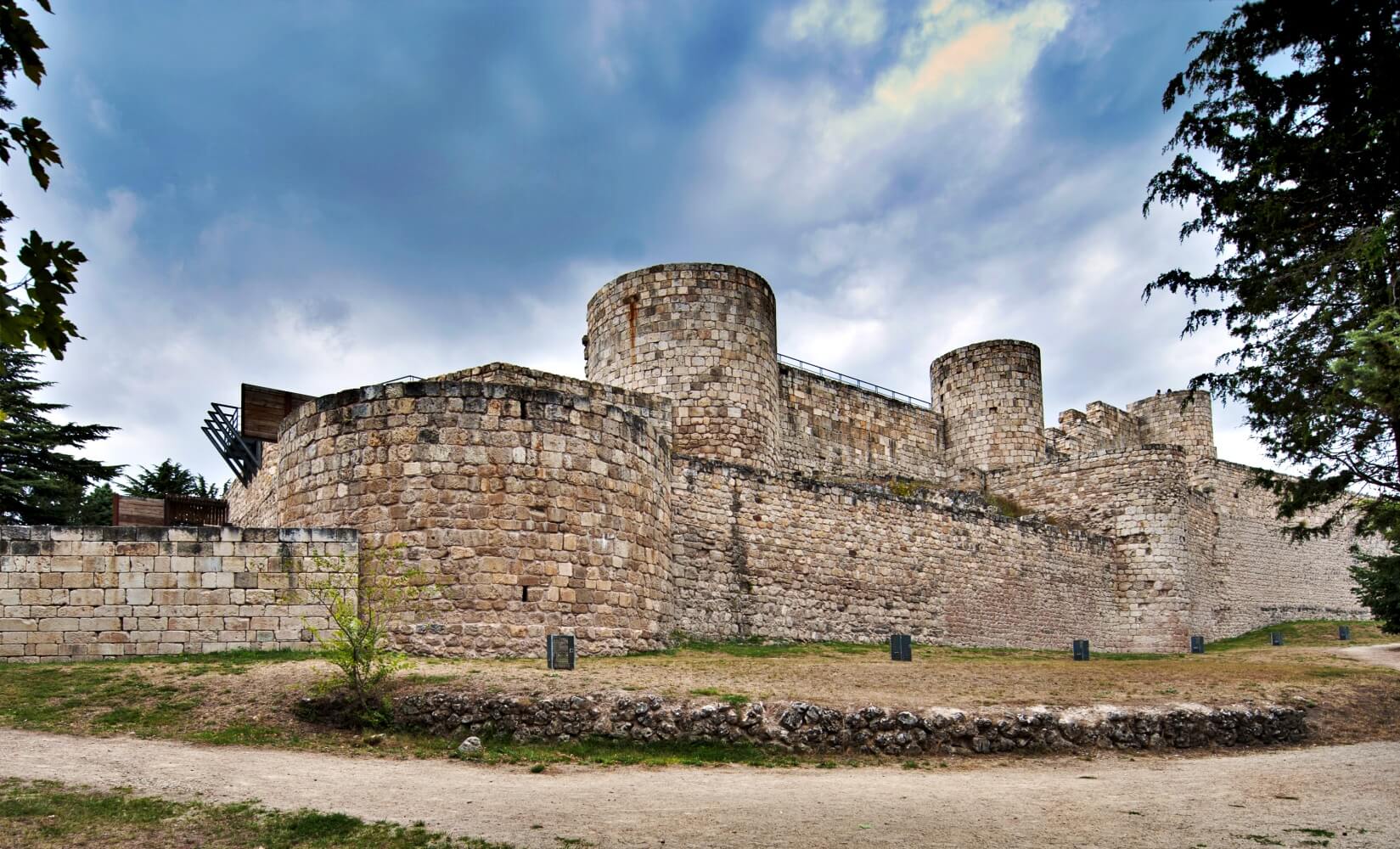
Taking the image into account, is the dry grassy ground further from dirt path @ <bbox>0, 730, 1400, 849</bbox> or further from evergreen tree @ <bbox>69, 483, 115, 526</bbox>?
evergreen tree @ <bbox>69, 483, 115, 526</bbox>

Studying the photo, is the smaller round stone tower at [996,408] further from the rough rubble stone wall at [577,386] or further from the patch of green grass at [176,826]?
the patch of green grass at [176,826]

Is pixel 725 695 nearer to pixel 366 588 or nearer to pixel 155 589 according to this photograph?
pixel 366 588

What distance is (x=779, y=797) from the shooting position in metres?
9.13

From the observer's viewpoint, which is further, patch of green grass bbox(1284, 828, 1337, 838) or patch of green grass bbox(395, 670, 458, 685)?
patch of green grass bbox(395, 670, 458, 685)

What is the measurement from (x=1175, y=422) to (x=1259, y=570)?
7.64m

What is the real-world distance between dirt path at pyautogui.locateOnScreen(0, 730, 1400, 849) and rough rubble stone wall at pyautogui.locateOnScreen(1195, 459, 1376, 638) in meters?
25.8

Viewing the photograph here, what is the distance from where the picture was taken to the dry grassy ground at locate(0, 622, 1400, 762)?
1107cm

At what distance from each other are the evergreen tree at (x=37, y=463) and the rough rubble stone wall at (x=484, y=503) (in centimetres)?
2045

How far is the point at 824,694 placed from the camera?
12648 mm

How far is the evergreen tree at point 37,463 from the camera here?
3127cm

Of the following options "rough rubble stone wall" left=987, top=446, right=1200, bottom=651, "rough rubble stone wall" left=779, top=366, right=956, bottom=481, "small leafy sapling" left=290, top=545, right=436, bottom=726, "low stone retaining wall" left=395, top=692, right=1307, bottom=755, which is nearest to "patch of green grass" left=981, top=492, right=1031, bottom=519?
"rough rubble stone wall" left=987, top=446, right=1200, bottom=651

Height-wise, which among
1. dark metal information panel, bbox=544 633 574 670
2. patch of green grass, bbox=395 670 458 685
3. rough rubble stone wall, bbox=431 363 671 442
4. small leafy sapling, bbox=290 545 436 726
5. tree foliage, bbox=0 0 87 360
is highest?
rough rubble stone wall, bbox=431 363 671 442

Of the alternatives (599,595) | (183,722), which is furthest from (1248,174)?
(183,722)

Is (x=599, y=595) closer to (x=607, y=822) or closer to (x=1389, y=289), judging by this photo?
(x=607, y=822)
